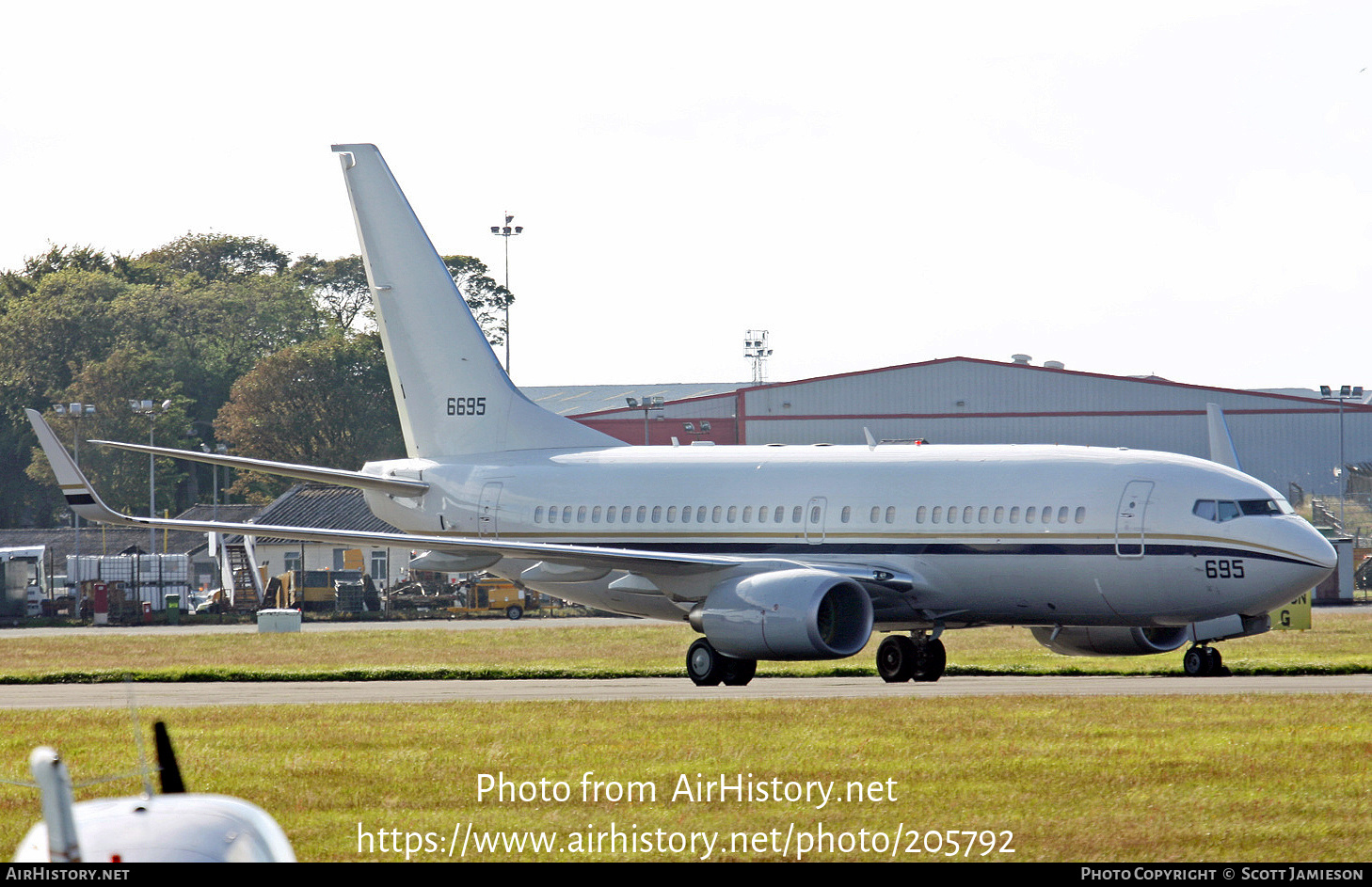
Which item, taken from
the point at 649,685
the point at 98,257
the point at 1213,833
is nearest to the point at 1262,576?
the point at 649,685

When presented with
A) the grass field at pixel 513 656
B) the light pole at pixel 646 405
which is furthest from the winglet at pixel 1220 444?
the light pole at pixel 646 405

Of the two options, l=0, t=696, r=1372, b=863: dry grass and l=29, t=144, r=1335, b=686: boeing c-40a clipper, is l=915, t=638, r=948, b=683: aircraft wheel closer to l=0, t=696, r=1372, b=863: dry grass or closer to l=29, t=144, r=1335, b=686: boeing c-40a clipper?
l=29, t=144, r=1335, b=686: boeing c-40a clipper

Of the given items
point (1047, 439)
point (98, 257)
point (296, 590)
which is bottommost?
point (296, 590)

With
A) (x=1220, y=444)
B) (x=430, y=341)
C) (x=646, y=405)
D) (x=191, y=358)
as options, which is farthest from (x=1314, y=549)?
(x=191, y=358)

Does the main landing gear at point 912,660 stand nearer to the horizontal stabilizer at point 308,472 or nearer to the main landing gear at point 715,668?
the main landing gear at point 715,668

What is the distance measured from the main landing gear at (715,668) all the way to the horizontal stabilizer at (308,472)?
23.5ft

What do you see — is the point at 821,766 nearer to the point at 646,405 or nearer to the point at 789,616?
the point at 789,616

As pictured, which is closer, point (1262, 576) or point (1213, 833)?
point (1213, 833)

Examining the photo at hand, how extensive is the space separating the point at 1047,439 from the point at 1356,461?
541 inches

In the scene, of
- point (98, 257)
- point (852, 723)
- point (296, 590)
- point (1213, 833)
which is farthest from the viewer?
point (98, 257)

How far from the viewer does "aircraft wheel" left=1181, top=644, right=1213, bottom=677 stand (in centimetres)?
2814

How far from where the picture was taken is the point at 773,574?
26.9m
